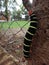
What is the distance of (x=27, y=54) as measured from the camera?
89cm

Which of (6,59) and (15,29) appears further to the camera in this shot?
(15,29)

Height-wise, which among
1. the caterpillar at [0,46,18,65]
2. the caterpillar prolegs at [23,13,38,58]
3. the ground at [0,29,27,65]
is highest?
the caterpillar prolegs at [23,13,38,58]

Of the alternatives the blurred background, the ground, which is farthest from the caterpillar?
the ground

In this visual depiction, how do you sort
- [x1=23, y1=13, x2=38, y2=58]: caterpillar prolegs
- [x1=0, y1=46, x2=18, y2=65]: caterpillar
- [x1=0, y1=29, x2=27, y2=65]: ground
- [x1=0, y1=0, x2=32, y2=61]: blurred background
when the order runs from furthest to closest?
1. [x1=0, y1=29, x2=27, y2=65]: ground
2. [x1=0, y1=0, x2=32, y2=61]: blurred background
3. [x1=0, y1=46, x2=18, y2=65]: caterpillar
4. [x1=23, y1=13, x2=38, y2=58]: caterpillar prolegs

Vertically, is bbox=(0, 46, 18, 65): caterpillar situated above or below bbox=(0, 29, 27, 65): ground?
above

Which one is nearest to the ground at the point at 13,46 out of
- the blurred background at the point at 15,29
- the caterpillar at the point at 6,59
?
the blurred background at the point at 15,29

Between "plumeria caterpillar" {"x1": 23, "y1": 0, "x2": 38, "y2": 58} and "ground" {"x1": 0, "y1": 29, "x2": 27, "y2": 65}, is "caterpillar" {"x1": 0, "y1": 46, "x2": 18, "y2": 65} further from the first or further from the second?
"ground" {"x1": 0, "y1": 29, "x2": 27, "y2": 65}

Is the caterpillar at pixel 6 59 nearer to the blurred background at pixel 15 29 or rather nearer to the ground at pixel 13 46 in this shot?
the blurred background at pixel 15 29

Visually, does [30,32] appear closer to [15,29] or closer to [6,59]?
[6,59]

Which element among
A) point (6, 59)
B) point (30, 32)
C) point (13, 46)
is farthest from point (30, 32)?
point (13, 46)

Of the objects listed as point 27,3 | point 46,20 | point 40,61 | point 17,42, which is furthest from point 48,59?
point 17,42

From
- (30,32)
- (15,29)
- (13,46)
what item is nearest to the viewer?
(30,32)

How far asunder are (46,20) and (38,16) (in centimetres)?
5

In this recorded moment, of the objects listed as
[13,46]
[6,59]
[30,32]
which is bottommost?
[13,46]
